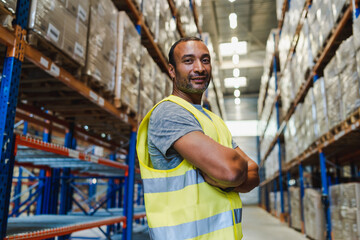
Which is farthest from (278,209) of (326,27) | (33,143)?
(33,143)

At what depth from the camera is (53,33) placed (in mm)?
2707

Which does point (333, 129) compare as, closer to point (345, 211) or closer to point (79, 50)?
point (345, 211)

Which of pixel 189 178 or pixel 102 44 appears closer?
pixel 189 178

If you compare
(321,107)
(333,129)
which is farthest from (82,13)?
(321,107)

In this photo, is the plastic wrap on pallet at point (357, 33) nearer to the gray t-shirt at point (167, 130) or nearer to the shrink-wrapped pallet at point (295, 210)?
the gray t-shirt at point (167, 130)

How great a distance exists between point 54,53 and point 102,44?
865mm

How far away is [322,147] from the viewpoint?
19.9 ft

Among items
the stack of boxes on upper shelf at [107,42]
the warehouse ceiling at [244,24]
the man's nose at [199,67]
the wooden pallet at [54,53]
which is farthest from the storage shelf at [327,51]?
the warehouse ceiling at [244,24]

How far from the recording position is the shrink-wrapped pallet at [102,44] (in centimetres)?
347

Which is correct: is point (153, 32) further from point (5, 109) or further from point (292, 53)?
point (292, 53)

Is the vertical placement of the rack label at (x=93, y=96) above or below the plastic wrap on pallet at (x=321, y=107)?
below

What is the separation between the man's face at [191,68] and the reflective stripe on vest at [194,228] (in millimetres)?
533

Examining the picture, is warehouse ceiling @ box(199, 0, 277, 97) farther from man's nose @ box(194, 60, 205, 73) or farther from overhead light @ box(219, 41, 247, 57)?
man's nose @ box(194, 60, 205, 73)

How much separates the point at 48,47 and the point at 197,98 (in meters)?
1.90
